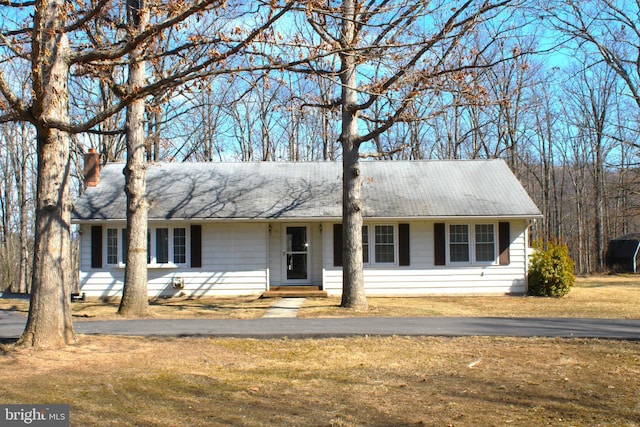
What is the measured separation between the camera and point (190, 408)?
227 inches

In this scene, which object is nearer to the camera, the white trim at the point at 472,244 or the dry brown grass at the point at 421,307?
the dry brown grass at the point at 421,307

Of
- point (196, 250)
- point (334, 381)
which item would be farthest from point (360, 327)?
point (196, 250)

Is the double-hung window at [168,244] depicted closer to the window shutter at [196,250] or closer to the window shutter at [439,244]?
the window shutter at [196,250]

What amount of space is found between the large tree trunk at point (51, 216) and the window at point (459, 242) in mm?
13106

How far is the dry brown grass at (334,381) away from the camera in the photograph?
5.54m

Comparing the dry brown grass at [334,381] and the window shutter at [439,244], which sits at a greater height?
the window shutter at [439,244]

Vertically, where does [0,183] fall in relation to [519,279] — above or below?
above

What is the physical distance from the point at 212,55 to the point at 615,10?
2016cm

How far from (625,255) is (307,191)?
21.2 meters

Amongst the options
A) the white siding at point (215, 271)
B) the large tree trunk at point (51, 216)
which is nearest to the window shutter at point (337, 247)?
the white siding at point (215, 271)

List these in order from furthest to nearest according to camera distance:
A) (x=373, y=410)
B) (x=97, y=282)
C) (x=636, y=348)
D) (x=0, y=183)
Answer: (x=0, y=183) → (x=97, y=282) → (x=636, y=348) → (x=373, y=410)

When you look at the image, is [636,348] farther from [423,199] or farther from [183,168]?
[183,168]

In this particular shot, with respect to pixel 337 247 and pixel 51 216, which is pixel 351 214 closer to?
pixel 337 247

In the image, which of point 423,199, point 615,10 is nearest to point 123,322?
point 423,199
